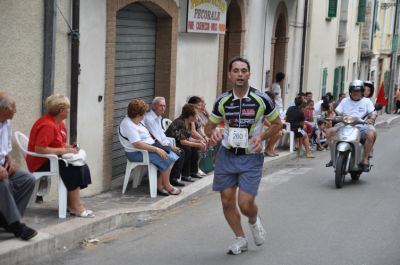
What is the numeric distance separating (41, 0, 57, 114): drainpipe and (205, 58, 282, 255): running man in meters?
2.66

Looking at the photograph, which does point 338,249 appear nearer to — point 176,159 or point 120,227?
point 120,227

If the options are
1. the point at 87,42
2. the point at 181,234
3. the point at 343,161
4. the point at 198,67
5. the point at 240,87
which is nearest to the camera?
the point at 240,87

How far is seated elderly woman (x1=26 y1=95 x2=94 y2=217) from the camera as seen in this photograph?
784 centimetres

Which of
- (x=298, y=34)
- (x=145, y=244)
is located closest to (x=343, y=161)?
(x=145, y=244)

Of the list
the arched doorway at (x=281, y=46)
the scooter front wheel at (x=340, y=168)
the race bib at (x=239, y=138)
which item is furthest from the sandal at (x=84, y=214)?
the arched doorway at (x=281, y=46)

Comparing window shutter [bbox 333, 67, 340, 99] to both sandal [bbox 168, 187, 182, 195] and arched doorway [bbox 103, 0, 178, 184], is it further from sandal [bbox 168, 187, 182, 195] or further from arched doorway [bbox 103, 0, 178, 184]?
sandal [bbox 168, 187, 182, 195]

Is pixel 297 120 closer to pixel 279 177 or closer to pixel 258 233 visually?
pixel 279 177

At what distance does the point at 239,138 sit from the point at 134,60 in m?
5.70

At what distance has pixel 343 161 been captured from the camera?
11.8 meters

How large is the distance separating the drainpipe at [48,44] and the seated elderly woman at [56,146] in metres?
0.85

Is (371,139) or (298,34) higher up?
(298,34)

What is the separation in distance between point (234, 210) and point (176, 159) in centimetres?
357

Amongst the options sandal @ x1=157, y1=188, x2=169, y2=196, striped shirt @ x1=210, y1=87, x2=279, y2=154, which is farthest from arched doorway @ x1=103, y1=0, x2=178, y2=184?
striped shirt @ x1=210, y1=87, x2=279, y2=154

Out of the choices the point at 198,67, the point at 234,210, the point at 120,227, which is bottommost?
the point at 120,227
